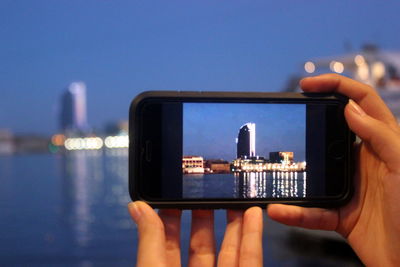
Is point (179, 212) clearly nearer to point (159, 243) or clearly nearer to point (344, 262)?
point (159, 243)

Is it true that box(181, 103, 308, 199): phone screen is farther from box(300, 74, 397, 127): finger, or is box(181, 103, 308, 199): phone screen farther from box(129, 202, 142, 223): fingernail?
box(129, 202, 142, 223): fingernail

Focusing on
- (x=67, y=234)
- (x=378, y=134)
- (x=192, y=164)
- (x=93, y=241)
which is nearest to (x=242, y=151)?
(x=192, y=164)

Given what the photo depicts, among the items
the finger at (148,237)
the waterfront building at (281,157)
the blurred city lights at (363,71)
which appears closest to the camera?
the finger at (148,237)

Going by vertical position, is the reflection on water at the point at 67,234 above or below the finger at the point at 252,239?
below

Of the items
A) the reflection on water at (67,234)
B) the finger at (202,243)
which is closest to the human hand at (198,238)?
the finger at (202,243)

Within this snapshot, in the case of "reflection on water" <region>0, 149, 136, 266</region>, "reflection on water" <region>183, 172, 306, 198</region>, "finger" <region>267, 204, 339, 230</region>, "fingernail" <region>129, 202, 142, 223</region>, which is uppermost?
"reflection on water" <region>183, 172, 306, 198</region>

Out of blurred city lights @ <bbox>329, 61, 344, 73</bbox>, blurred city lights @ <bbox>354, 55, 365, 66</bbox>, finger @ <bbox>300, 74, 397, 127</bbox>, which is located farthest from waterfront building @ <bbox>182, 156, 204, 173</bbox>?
blurred city lights @ <bbox>354, 55, 365, 66</bbox>

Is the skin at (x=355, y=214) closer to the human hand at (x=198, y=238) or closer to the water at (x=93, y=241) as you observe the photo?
the human hand at (x=198, y=238)
